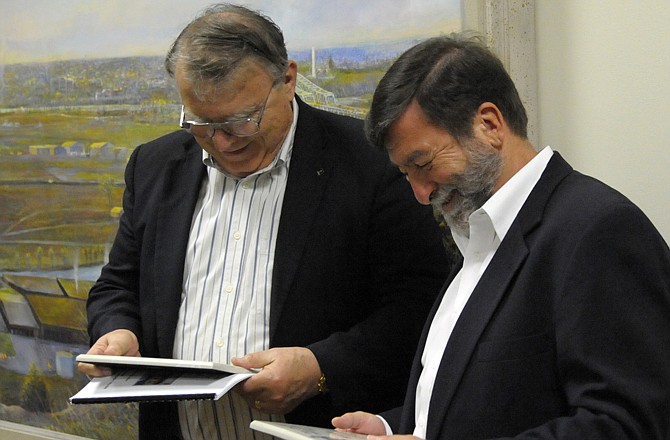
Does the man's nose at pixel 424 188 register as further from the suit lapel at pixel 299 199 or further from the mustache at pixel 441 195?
the suit lapel at pixel 299 199

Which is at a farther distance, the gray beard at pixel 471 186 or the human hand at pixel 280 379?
the human hand at pixel 280 379

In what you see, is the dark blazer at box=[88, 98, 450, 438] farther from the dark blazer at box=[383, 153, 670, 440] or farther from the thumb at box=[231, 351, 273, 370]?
the dark blazer at box=[383, 153, 670, 440]

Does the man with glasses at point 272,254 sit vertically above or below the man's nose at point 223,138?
below

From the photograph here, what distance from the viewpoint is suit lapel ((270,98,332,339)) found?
221 centimetres

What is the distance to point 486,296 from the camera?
1.54 metres

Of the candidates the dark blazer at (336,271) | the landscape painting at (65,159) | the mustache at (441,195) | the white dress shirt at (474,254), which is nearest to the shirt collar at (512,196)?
the white dress shirt at (474,254)

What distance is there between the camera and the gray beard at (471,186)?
63.7 inches

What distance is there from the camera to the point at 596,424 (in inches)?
52.6

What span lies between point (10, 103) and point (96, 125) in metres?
0.57

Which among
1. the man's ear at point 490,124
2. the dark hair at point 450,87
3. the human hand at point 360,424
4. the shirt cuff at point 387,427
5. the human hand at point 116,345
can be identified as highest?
the dark hair at point 450,87

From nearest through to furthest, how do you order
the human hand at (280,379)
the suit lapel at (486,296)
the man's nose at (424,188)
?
1. the suit lapel at (486,296)
2. the man's nose at (424,188)
3. the human hand at (280,379)

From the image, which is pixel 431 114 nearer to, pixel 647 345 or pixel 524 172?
pixel 524 172

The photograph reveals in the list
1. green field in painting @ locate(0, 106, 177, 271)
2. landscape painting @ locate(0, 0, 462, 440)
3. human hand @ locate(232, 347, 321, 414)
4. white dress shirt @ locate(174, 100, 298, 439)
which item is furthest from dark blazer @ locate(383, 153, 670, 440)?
green field in painting @ locate(0, 106, 177, 271)

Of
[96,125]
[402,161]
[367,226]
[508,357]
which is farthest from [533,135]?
[96,125]
